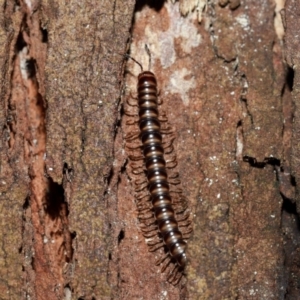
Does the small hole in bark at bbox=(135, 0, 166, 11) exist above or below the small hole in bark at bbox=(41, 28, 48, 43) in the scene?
above

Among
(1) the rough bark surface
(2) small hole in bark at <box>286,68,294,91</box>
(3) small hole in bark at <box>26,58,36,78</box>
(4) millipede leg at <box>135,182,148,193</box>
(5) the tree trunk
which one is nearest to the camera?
(5) the tree trunk

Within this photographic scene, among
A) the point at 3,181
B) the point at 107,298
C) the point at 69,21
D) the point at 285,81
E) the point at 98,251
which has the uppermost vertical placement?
the point at 69,21

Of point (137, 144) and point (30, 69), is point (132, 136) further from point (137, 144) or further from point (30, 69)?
point (30, 69)

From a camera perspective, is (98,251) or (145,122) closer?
(98,251)

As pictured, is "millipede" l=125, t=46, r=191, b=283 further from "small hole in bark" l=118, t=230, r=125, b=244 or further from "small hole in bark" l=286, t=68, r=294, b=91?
"small hole in bark" l=286, t=68, r=294, b=91

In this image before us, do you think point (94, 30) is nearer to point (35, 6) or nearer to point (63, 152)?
point (35, 6)

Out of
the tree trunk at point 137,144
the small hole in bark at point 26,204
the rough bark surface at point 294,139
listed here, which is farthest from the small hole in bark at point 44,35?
the rough bark surface at point 294,139

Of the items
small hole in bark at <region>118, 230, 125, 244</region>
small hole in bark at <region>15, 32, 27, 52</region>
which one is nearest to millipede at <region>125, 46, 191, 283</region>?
small hole in bark at <region>118, 230, 125, 244</region>

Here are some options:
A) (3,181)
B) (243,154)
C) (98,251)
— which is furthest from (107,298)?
(243,154)

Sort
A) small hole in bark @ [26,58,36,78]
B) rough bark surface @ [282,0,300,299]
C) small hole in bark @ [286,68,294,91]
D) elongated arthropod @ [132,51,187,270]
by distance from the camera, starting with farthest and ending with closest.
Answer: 1. small hole in bark @ [26,58,36,78]
2. small hole in bark @ [286,68,294,91]
3. elongated arthropod @ [132,51,187,270]
4. rough bark surface @ [282,0,300,299]
